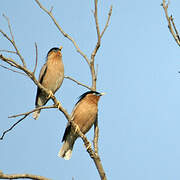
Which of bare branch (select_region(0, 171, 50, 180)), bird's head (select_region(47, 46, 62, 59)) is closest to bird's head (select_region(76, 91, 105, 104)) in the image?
bird's head (select_region(47, 46, 62, 59))

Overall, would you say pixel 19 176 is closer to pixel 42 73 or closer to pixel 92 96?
pixel 92 96

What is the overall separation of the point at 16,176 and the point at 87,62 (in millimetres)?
2448

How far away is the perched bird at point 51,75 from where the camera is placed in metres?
8.10

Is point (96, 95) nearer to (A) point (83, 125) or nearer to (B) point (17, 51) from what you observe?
(A) point (83, 125)

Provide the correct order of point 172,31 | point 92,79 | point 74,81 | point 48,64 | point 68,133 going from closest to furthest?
1. point 172,31
2. point 92,79
3. point 74,81
4. point 68,133
5. point 48,64

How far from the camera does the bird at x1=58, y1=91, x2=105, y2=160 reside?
24.4ft

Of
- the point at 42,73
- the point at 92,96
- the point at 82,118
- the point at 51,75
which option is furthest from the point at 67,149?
the point at 42,73

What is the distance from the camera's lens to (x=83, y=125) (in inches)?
297

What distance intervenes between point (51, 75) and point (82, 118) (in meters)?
1.38

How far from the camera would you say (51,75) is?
26.6 feet

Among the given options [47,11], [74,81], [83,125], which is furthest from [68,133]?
[47,11]

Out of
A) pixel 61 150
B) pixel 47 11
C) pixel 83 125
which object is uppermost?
pixel 47 11

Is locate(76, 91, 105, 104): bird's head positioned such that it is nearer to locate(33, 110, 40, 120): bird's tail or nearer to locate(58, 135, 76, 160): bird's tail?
locate(58, 135, 76, 160): bird's tail

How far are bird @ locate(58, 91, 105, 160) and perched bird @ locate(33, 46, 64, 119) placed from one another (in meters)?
0.78
